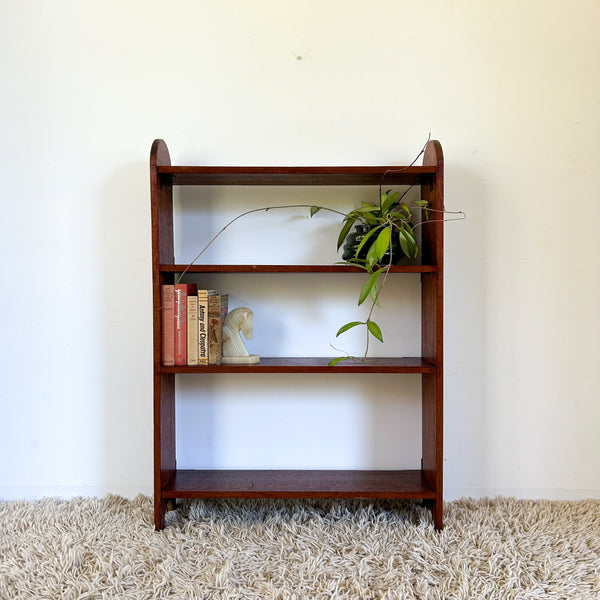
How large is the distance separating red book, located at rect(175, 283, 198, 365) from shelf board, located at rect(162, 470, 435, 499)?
1.31 ft

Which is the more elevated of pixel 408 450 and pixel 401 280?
pixel 401 280

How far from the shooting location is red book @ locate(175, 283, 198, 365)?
1.46m

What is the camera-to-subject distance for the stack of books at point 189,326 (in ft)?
4.79

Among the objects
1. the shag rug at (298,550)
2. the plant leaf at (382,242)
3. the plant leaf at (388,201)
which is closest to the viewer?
the shag rug at (298,550)

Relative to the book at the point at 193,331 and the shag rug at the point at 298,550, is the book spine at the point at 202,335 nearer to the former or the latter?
the book at the point at 193,331

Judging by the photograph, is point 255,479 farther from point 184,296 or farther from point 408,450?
point 184,296

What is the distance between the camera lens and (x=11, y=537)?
141 cm

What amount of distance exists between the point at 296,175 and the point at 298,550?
109 cm

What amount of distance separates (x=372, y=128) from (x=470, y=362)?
34.6 inches

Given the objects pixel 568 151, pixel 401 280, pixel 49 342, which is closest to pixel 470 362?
pixel 401 280

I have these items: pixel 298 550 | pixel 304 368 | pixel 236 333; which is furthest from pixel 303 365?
pixel 298 550

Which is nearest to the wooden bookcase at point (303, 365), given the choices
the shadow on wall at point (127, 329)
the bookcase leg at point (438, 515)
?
the bookcase leg at point (438, 515)

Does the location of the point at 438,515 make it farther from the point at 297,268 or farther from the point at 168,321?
the point at 168,321

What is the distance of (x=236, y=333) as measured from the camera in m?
1.53
